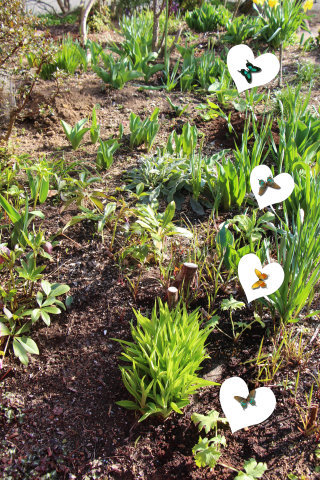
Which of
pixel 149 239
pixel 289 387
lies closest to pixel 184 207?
pixel 149 239

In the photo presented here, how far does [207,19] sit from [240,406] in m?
5.32

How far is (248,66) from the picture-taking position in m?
1.72

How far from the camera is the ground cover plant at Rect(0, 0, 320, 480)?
5.07 feet

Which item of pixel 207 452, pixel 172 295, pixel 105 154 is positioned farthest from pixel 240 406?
pixel 105 154

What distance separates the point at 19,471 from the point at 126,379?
0.50 meters

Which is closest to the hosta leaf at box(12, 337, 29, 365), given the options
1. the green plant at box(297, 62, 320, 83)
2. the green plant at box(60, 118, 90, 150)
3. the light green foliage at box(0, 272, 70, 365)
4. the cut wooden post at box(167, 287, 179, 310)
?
the light green foliage at box(0, 272, 70, 365)

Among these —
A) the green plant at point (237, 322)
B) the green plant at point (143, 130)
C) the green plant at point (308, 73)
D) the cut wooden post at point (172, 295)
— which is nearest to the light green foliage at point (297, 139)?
the green plant at point (143, 130)

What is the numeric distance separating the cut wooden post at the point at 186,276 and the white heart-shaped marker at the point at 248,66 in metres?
0.78

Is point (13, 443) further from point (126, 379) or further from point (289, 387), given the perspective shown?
point (289, 387)

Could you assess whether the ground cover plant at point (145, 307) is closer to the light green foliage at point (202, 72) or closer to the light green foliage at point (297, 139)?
the light green foliage at point (297, 139)

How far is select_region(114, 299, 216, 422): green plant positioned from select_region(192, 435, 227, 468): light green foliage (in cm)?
14

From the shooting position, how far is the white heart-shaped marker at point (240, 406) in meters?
1.28

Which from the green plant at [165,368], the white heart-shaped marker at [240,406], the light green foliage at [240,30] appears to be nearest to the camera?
the white heart-shaped marker at [240,406]

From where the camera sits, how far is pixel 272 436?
159 cm
